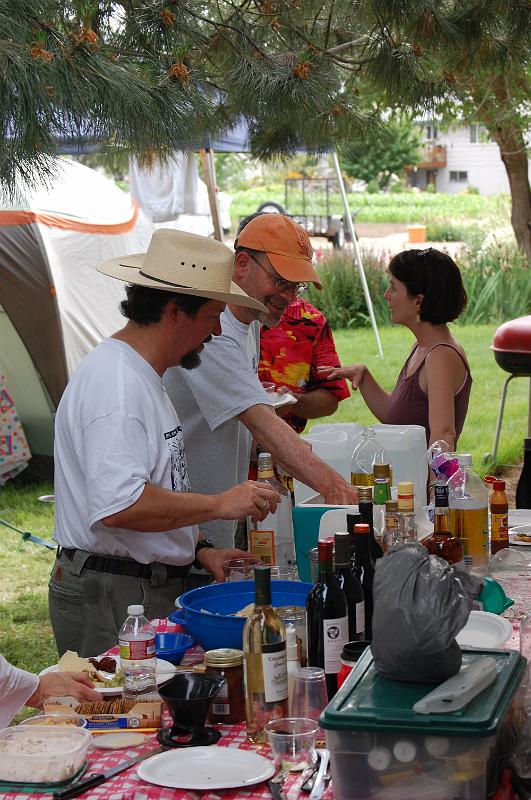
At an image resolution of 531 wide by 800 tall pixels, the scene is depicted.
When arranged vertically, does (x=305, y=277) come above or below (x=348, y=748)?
above

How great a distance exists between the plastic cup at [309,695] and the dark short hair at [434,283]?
8.18 ft

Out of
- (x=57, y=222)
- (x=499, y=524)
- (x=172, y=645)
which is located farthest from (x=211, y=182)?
(x=172, y=645)

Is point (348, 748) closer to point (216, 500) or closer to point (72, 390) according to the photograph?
point (216, 500)

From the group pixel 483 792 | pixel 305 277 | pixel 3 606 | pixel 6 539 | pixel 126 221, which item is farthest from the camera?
pixel 126 221

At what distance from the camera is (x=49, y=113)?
9.89 feet

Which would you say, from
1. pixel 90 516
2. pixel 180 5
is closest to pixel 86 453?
pixel 90 516

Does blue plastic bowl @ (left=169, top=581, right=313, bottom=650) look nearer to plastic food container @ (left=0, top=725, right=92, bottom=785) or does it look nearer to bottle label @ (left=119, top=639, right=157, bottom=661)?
bottle label @ (left=119, top=639, right=157, bottom=661)

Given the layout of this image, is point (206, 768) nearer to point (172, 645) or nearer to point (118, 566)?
Result: point (172, 645)

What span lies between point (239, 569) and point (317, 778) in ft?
3.25

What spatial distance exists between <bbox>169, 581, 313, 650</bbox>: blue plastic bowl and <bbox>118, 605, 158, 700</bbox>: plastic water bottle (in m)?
0.13

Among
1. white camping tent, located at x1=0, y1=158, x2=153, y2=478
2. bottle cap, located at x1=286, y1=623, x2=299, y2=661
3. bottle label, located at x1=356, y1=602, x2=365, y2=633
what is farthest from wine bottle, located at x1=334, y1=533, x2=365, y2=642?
white camping tent, located at x1=0, y1=158, x2=153, y2=478

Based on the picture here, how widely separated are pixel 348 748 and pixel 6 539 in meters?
5.85

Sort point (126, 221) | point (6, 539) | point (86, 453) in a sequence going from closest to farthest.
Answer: point (86, 453), point (6, 539), point (126, 221)

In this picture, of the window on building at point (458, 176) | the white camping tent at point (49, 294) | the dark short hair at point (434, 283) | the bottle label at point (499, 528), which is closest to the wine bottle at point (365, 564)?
the bottle label at point (499, 528)
